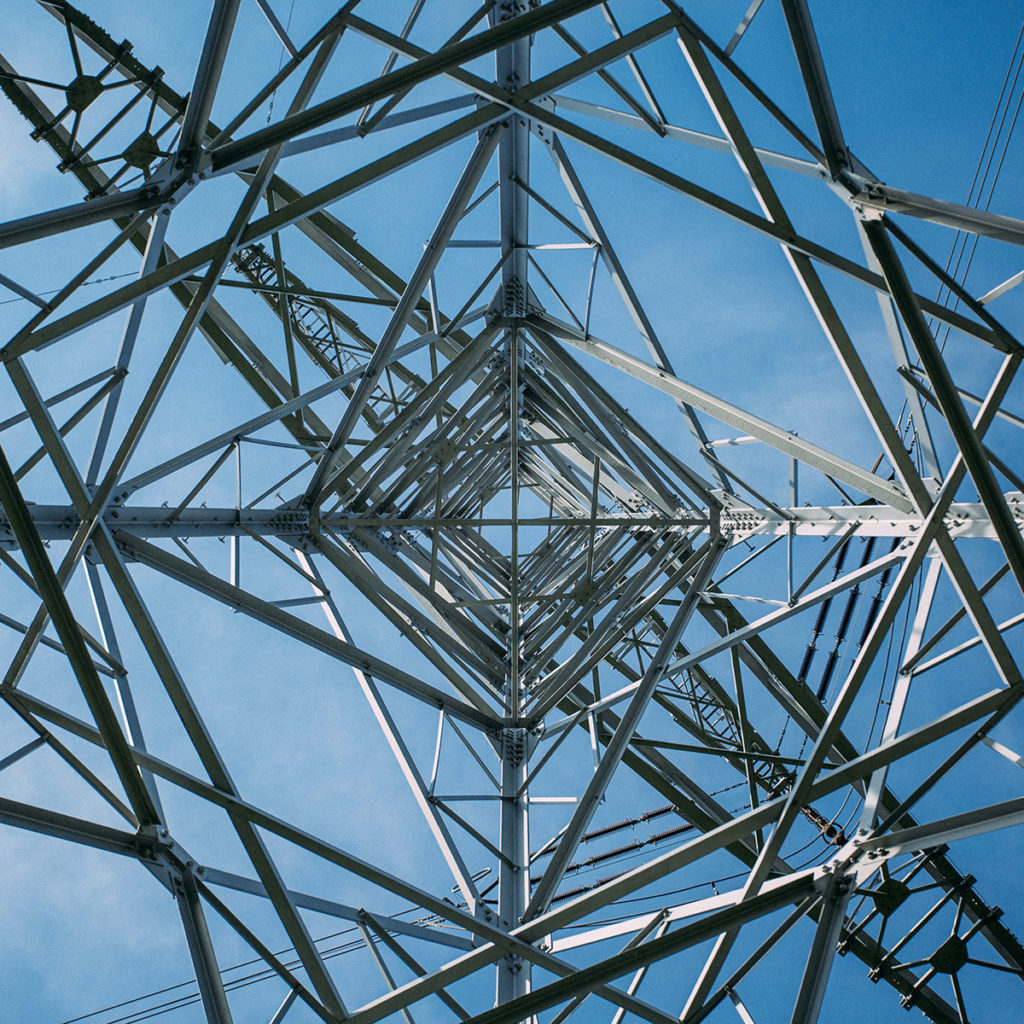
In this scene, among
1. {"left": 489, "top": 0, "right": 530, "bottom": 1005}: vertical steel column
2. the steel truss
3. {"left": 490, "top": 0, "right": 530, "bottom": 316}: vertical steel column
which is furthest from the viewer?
{"left": 490, "top": 0, "right": 530, "bottom": 316}: vertical steel column

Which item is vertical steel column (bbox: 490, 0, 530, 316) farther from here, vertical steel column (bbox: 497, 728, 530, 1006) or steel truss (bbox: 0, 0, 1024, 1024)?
vertical steel column (bbox: 497, 728, 530, 1006)

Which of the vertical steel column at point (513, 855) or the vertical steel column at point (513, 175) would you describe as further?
the vertical steel column at point (513, 175)

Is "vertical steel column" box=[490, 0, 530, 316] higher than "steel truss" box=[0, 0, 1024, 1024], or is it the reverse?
"vertical steel column" box=[490, 0, 530, 316]

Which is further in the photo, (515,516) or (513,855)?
(515,516)

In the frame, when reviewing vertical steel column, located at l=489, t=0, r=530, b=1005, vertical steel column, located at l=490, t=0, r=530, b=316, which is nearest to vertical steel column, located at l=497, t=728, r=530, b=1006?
vertical steel column, located at l=489, t=0, r=530, b=1005

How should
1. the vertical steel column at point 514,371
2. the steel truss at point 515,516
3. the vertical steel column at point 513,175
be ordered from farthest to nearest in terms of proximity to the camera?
1. the vertical steel column at point 513,175
2. the vertical steel column at point 514,371
3. the steel truss at point 515,516

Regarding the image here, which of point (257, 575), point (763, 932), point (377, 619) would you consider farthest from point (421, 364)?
point (763, 932)

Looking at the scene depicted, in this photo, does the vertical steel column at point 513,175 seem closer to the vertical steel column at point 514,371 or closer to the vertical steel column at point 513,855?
the vertical steel column at point 514,371

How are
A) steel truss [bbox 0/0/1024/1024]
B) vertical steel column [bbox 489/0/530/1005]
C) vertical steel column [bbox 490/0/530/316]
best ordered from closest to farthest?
steel truss [bbox 0/0/1024/1024]
vertical steel column [bbox 489/0/530/1005]
vertical steel column [bbox 490/0/530/316]

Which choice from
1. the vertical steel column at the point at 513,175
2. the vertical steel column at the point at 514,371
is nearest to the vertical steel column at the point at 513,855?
the vertical steel column at the point at 514,371

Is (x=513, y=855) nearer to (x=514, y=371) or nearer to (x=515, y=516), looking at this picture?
(x=515, y=516)

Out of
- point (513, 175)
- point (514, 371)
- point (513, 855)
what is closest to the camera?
point (513, 855)

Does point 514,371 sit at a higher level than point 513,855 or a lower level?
higher

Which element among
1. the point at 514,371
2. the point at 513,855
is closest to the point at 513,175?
the point at 514,371
